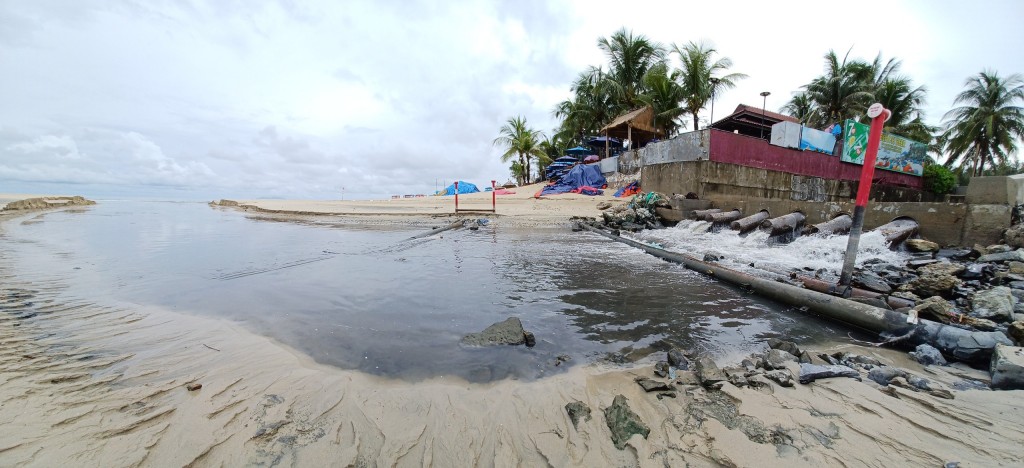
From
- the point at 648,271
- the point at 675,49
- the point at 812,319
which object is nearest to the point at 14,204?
the point at 648,271

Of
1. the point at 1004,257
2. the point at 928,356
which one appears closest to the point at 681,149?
the point at 1004,257

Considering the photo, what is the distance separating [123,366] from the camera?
2.88m

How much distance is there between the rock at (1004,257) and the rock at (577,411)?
28.3 ft

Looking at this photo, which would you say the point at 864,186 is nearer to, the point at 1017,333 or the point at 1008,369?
the point at 1017,333

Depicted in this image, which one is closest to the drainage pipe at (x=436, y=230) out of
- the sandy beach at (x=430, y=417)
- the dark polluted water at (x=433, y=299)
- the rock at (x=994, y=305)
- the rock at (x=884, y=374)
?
the dark polluted water at (x=433, y=299)

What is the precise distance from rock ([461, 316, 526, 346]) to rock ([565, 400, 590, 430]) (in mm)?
1130

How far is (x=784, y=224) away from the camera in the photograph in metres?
10.6

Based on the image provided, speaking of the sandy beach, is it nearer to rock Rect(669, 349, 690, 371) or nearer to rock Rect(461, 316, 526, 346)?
rock Rect(669, 349, 690, 371)

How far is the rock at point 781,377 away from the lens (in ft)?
8.93

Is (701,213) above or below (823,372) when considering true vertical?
above

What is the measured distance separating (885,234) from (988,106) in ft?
128

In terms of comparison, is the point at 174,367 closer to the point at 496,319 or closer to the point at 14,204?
the point at 496,319

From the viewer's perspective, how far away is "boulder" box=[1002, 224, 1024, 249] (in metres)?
6.93

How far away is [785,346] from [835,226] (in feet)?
29.1
